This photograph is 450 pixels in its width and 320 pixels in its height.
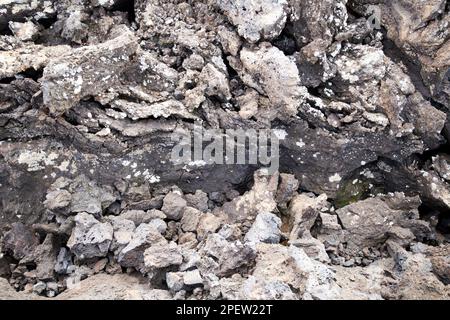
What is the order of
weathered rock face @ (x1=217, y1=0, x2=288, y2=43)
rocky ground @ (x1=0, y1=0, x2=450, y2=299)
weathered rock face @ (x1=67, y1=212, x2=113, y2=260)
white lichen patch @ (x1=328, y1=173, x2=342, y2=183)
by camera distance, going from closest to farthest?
weathered rock face @ (x1=67, y1=212, x2=113, y2=260) → rocky ground @ (x1=0, y1=0, x2=450, y2=299) → weathered rock face @ (x1=217, y1=0, x2=288, y2=43) → white lichen patch @ (x1=328, y1=173, x2=342, y2=183)

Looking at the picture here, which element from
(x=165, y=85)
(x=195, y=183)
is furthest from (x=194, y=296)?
(x=165, y=85)

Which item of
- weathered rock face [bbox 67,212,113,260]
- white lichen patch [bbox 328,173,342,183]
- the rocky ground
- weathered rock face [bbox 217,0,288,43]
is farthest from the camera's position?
white lichen patch [bbox 328,173,342,183]

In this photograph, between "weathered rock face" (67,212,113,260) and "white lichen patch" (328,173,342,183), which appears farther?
"white lichen patch" (328,173,342,183)

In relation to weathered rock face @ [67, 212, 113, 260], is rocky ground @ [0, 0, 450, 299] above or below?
above

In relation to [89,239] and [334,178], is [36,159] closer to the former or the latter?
[89,239]

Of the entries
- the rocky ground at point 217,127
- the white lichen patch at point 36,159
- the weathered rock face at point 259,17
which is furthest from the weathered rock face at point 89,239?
the weathered rock face at point 259,17

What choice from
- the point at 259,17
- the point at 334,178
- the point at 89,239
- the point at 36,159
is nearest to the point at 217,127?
the point at 259,17

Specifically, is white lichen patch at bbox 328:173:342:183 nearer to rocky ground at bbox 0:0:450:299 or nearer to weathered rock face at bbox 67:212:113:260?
rocky ground at bbox 0:0:450:299

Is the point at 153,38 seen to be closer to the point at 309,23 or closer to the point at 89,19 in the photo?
the point at 89,19

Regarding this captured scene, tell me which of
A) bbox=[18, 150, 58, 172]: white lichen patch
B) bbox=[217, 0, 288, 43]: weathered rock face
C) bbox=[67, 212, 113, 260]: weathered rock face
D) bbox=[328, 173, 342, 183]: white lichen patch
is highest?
bbox=[217, 0, 288, 43]: weathered rock face

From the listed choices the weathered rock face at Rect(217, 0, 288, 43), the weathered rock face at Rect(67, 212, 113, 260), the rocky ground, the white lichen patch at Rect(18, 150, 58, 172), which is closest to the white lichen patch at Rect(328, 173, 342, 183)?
the rocky ground
